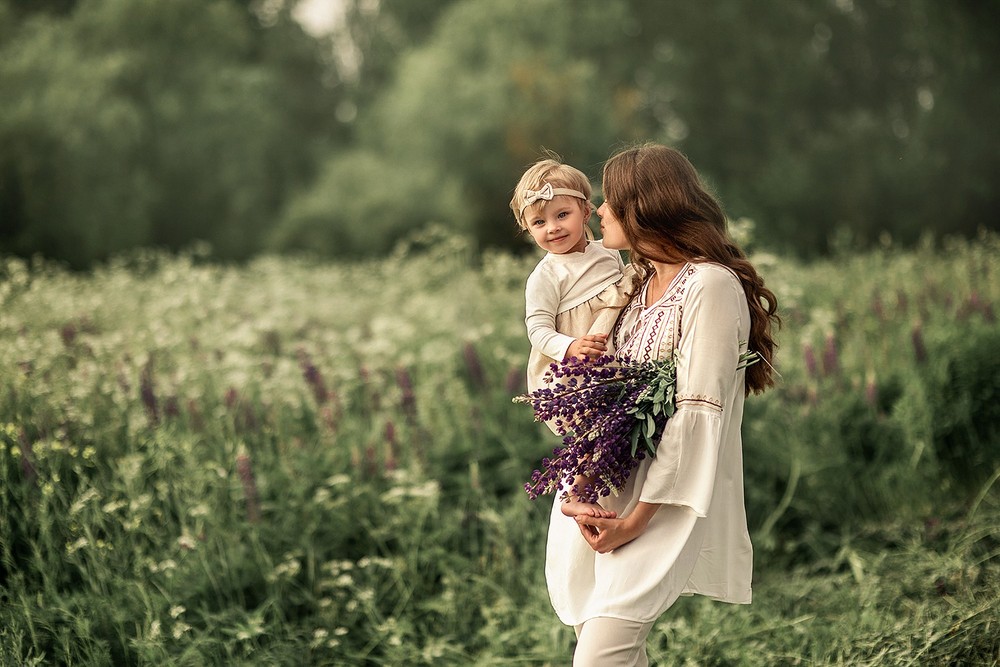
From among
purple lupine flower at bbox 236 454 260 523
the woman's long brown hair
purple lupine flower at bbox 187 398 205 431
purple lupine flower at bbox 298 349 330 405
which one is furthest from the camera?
purple lupine flower at bbox 298 349 330 405

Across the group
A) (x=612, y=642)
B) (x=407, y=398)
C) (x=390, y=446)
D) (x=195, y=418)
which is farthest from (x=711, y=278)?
(x=195, y=418)

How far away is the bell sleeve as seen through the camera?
207 cm

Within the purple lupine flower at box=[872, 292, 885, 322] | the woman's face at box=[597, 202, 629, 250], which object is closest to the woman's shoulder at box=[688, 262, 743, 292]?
the woman's face at box=[597, 202, 629, 250]

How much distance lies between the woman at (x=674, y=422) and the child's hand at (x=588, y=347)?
122 millimetres

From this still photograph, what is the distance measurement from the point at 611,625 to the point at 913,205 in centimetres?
1318

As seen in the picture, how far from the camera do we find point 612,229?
2256mm

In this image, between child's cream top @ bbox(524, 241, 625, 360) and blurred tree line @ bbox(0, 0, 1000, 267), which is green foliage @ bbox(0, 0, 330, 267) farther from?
child's cream top @ bbox(524, 241, 625, 360)

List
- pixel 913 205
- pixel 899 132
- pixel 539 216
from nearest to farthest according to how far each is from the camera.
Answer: pixel 539 216 < pixel 913 205 < pixel 899 132

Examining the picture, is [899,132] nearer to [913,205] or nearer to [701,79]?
[913,205]

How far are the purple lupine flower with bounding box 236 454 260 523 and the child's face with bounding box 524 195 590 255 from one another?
1.94m

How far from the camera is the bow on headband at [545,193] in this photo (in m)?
2.25

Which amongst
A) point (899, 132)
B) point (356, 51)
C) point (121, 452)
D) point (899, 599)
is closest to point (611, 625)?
point (899, 599)

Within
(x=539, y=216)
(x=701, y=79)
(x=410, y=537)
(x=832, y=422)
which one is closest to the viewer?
(x=539, y=216)

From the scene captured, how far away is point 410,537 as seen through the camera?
3.96m
